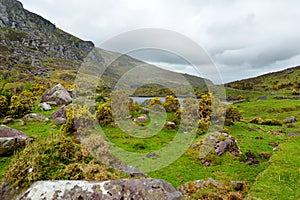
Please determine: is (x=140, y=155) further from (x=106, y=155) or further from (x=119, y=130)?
(x=119, y=130)

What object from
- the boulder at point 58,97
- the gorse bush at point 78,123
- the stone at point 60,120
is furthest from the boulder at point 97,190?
the boulder at point 58,97

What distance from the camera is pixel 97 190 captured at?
690cm

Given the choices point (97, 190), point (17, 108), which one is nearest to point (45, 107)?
point (17, 108)

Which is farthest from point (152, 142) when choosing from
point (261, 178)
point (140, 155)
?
point (261, 178)

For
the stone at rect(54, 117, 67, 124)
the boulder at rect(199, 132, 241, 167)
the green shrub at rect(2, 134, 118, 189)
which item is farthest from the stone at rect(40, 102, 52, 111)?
the boulder at rect(199, 132, 241, 167)

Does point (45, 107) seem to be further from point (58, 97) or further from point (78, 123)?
point (78, 123)

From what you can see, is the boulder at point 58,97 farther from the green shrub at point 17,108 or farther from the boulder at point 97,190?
the boulder at point 97,190

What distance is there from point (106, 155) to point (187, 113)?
14674mm

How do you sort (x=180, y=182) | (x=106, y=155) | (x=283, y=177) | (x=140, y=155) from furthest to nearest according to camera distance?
1. (x=140, y=155)
2. (x=106, y=155)
3. (x=180, y=182)
4. (x=283, y=177)

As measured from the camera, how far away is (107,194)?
6.80 meters

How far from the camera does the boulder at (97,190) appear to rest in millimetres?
6762

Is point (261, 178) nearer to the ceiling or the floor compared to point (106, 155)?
nearer to the floor

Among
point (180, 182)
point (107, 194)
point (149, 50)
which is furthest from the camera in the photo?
point (149, 50)

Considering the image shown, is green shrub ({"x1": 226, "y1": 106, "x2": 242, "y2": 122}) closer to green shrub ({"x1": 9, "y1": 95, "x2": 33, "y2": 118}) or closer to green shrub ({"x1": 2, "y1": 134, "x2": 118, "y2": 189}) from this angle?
green shrub ({"x1": 2, "y1": 134, "x2": 118, "y2": 189})
